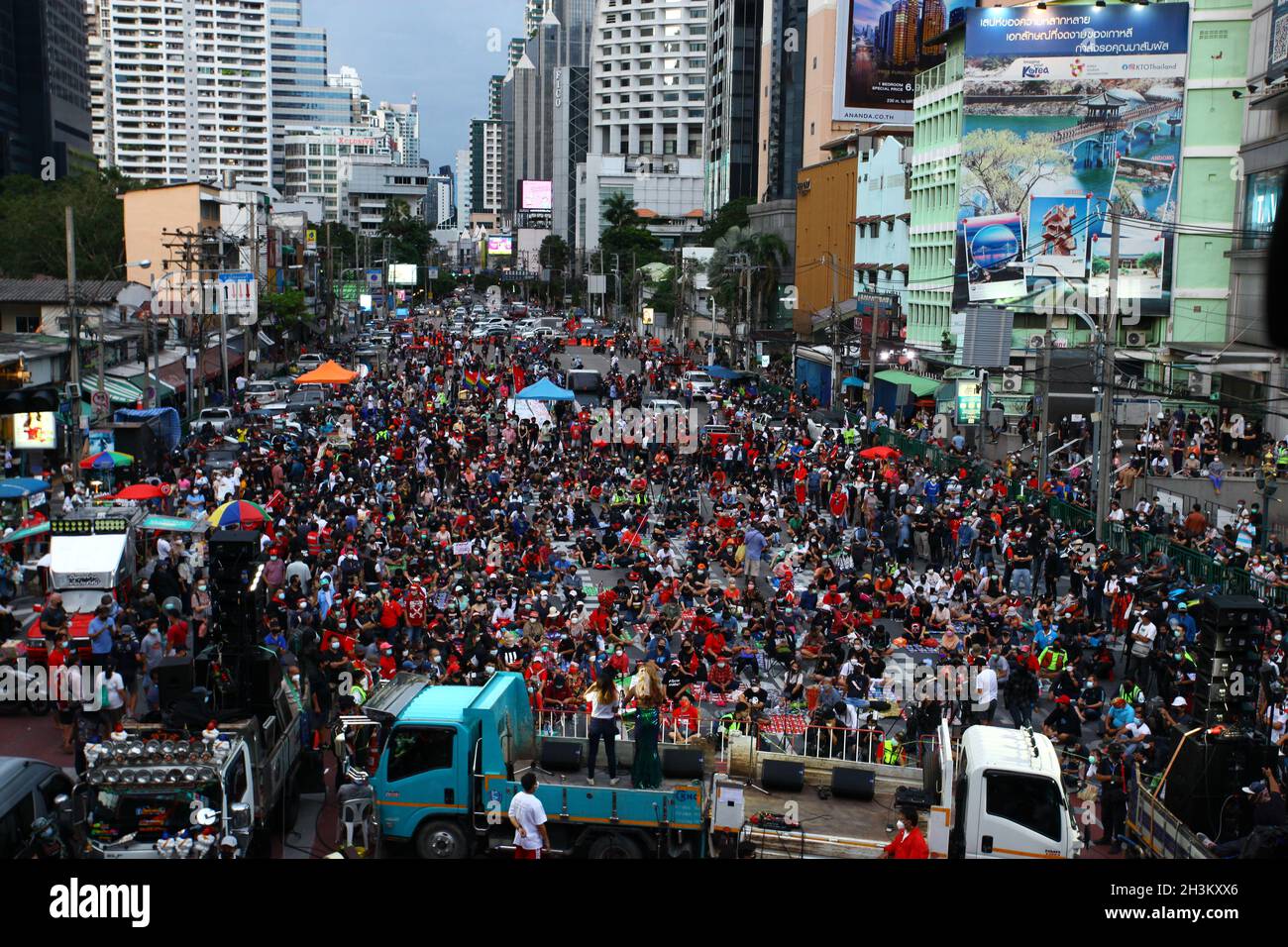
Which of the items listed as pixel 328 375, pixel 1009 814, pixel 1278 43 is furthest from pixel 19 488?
pixel 1278 43

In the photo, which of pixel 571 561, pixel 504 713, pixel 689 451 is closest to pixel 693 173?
pixel 689 451

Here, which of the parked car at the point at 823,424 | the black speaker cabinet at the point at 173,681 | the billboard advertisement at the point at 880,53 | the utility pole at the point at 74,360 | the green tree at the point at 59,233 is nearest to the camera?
the black speaker cabinet at the point at 173,681

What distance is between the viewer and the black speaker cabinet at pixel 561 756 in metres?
12.9

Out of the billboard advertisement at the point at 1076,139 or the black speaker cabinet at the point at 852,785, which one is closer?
the black speaker cabinet at the point at 852,785

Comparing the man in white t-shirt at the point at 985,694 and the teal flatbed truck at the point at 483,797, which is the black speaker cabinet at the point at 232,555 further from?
the man in white t-shirt at the point at 985,694

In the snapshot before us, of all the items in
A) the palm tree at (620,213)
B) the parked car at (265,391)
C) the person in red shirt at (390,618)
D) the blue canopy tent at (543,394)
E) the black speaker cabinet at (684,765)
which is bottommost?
the person in red shirt at (390,618)

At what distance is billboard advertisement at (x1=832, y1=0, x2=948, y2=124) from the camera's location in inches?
3364

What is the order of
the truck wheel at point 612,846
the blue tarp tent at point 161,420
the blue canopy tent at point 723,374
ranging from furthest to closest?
the blue canopy tent at point 723,374 < the blue tarp tent at point 161,420 < the truck wheel at point 612,846

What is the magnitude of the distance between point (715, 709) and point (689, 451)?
20340 mm

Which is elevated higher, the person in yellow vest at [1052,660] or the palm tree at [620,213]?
the palm tree at [620,213]

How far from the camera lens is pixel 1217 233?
52438 millimetres

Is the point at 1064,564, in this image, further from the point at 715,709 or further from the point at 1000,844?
the point at 1000,844

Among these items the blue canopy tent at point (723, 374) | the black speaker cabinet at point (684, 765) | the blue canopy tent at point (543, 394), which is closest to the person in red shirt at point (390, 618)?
the black speaker cabinet at point (684, 765)

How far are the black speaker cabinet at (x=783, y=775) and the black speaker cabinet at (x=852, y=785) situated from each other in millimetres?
330
